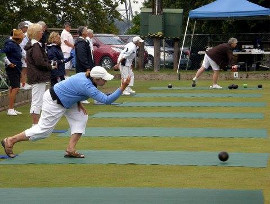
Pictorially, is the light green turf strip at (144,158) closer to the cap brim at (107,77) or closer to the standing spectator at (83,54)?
the cap brim at (107,77)

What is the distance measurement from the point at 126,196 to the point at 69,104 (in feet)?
9.04

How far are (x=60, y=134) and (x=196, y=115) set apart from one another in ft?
14.0

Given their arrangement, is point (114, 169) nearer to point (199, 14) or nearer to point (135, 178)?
point (135, 178)

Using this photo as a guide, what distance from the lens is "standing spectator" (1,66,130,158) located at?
11.8 meters

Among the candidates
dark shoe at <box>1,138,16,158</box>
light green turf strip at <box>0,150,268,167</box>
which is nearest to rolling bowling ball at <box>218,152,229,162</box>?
light green turf strip at <box>0,150,268,167</box>

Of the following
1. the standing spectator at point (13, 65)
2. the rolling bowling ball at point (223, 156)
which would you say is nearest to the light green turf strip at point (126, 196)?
the rolling bowling ball at point (223, 156)

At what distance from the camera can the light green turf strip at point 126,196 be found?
9469 millimetres

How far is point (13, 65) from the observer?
60.9 feet

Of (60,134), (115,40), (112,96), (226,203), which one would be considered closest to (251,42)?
(115,40)

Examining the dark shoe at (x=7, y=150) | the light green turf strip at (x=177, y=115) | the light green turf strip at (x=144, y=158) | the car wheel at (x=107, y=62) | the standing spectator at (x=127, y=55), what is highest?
the dark shoe at (x=7, y=150)

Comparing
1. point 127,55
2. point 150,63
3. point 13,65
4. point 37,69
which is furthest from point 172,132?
point 150,63

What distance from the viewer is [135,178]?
36.0ft

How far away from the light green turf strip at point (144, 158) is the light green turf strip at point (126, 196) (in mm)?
1955

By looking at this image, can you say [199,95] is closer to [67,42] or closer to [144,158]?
[67,42]
